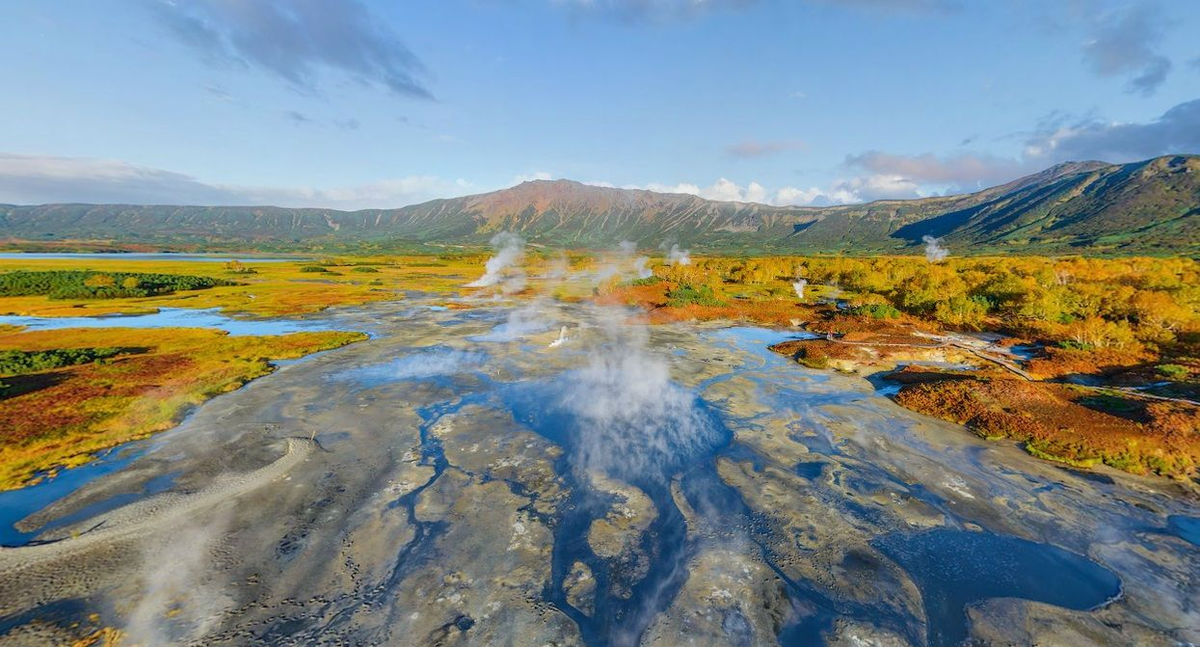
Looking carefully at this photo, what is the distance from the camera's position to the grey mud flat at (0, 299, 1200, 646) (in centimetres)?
977

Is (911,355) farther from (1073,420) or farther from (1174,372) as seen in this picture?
(1073,420)

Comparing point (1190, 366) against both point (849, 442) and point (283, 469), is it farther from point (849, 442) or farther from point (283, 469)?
point (283, 469)

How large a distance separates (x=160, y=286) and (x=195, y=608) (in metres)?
Answer: 85.9

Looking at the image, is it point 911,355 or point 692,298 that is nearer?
point 911,355

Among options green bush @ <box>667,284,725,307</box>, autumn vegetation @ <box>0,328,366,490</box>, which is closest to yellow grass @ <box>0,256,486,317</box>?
autumn vegetation @ <box>0,328,366,490</box>

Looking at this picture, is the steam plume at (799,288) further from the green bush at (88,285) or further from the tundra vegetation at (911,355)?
the green bush at (88,285)

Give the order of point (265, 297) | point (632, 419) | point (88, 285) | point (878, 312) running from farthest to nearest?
point (88, 285) < point (265, 297) < point (878, 312) < point (632, 419)

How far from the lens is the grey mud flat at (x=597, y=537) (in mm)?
9773

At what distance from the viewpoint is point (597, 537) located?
12.6 metres

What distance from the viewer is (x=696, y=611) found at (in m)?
10.2

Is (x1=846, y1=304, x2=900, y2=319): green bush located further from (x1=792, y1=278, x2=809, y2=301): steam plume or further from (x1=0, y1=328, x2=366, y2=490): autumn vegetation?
(x1=0, y1=328, x2=366, y2=490): autumn vegetation

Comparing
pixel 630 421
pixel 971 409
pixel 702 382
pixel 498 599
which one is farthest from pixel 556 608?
pixel 971 409

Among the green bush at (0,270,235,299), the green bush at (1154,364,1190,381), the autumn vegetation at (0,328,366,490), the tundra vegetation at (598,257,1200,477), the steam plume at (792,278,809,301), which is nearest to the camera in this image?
A: the autumn vegetation at (0,328,366,490)

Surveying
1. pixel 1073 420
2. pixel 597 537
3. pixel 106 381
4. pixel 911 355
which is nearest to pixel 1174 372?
pixel 911 355
